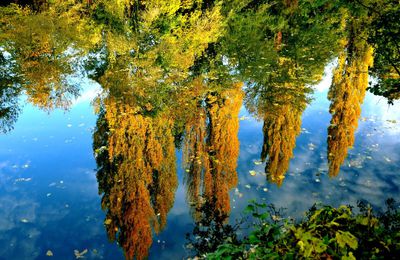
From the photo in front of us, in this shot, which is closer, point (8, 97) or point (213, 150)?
point (213, 150)

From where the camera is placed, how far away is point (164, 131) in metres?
12.8

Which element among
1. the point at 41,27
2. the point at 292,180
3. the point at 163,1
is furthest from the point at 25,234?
the point at 41,27

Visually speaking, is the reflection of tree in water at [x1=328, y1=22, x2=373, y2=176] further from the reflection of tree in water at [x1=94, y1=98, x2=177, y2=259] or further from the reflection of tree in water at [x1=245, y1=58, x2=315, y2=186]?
the reflection of tree in water at [x1=94, y1=98, x2=177, y2=259]

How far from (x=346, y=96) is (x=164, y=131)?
412 inches

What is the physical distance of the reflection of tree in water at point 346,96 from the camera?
11.9 meters

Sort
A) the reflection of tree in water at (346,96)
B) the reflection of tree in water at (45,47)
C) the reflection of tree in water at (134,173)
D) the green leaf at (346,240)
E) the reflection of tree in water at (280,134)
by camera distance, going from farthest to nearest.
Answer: the reflection of tree in water at (45,47), the reflection of tree in water at (346,96), the reflection of tree in water at (280,134), the reflection of tree in water at (134,173), the green leaf at (346,240)

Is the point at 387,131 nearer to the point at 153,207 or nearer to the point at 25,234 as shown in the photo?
the point at 153,207

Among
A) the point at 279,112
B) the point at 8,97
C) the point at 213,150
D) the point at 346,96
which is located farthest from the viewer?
the point at 346,96

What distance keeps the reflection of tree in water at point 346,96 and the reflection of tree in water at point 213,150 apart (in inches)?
146

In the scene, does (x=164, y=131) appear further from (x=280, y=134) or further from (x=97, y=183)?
(x=280, y=134)

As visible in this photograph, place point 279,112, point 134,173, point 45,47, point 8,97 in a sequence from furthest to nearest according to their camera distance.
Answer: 1. point 45,47
2. point 8,97
3. point 279,112
4. point 134,173

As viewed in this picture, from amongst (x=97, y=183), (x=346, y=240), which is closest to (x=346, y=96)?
(x=97, y=183)

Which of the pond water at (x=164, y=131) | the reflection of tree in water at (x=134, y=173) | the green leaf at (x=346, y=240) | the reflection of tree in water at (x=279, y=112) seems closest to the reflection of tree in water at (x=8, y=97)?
the pond water at (x=164, y=131)

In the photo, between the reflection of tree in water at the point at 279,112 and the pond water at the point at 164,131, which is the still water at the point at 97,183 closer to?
the pond water at the point at 164,131
